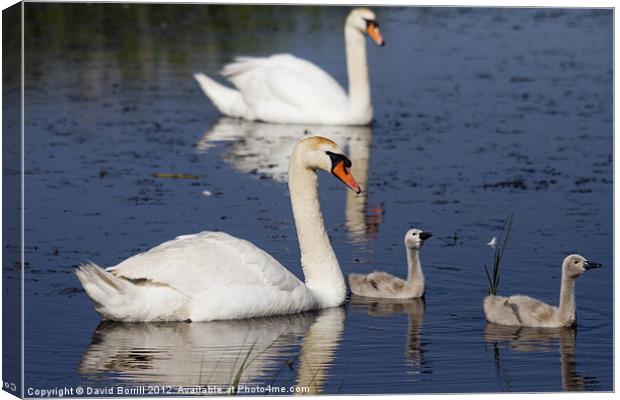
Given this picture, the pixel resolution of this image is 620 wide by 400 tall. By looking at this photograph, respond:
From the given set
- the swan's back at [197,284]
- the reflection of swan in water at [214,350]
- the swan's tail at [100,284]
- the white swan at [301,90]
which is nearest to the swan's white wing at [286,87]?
the white swan at [301,90]

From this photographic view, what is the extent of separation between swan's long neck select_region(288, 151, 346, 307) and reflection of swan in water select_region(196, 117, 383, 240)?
1837 millimetres

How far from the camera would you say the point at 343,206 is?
14680 millimetres

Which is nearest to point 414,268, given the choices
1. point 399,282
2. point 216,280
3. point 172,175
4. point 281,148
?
point 399,282

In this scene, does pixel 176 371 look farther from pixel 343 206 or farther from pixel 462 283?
pixel 343 206

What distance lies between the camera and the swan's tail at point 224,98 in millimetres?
20094

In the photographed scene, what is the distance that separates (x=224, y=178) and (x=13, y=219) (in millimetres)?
6925

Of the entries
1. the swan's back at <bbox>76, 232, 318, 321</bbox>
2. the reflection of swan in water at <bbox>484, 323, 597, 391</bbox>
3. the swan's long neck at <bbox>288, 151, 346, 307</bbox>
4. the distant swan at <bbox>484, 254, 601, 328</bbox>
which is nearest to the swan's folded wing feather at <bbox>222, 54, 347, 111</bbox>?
the swan's long neck at <bbox>288, 151, 346, 307</bbox>

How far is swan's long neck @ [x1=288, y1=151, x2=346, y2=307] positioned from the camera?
11523mm

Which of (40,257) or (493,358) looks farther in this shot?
(40,257)

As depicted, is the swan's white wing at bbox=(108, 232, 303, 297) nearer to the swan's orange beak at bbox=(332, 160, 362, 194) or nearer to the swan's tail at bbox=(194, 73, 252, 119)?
the swan's orange beak at bbox=(332, 160, 362, 194)

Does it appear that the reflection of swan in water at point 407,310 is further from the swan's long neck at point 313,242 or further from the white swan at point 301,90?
the white swan at point 301,90

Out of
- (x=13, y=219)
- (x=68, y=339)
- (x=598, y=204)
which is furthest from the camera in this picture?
(x=598, y=204)

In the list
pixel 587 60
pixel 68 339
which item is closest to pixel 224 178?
pixel 68 339

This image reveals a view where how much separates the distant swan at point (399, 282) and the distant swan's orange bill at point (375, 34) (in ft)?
24.4
